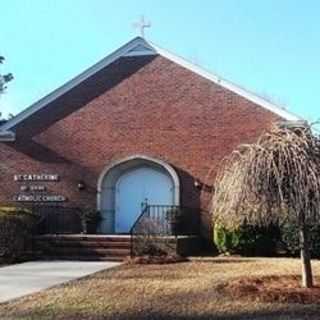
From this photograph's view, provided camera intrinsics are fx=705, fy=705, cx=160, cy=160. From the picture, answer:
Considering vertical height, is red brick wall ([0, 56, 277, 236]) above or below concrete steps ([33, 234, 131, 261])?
above

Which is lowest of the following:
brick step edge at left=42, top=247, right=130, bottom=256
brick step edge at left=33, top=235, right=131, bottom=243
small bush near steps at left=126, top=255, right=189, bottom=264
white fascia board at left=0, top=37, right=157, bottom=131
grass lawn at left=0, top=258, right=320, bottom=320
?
grass lawn at left=0, top=258, right=320, bottom=320

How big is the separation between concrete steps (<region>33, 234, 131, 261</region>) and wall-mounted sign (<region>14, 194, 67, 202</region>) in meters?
2.63

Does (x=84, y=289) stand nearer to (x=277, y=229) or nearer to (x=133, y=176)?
(x=277, y=229)

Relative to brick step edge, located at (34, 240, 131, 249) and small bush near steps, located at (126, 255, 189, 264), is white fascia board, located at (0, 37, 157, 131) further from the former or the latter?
small bush near steps, located at (126, 255, 189, 264)

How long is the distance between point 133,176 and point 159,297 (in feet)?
39.0

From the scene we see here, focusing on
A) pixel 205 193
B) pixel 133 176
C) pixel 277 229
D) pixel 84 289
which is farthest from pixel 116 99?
pixel 84 289

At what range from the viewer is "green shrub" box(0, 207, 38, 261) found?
1902 centimetres

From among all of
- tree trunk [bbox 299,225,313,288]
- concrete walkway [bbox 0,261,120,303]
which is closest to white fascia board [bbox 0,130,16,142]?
concrete walkway [bbox 0,261,120,303]

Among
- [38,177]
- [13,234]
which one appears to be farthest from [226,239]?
[38,177]

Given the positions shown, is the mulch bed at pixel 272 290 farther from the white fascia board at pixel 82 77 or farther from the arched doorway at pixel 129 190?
the white fascia board at pixel 82 77

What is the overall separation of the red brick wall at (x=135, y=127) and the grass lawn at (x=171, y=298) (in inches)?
293

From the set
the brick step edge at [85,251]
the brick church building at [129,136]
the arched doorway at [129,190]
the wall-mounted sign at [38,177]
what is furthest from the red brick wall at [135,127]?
the brick step edge at [85,251]

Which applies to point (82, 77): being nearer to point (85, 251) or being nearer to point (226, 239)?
point (85, 251)

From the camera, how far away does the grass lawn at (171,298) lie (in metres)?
10.5
